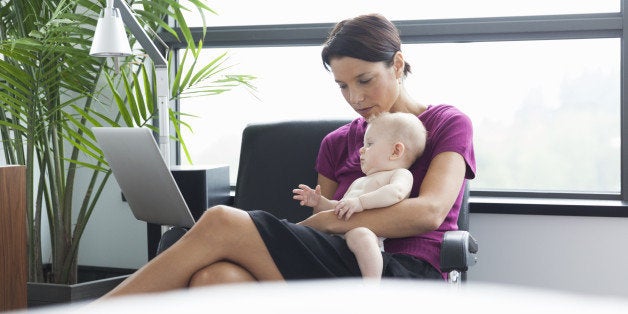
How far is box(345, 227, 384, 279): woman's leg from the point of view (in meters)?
1.71

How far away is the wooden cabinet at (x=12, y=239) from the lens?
88.5 inches

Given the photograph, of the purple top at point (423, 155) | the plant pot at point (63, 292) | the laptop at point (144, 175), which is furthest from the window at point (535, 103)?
the plant pot at point (63, 292)

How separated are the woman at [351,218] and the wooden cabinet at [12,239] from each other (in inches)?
34.2

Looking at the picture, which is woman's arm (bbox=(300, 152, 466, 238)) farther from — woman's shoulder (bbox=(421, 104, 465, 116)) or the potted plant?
the potted plant

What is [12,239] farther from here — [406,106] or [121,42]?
[406,106]

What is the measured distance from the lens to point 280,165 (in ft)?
7.83

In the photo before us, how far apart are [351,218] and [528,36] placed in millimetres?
1208

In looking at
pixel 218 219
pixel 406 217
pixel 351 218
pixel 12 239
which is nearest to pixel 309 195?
pixel 351 218

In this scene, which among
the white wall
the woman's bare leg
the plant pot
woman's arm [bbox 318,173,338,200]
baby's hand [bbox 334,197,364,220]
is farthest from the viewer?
the plant pot

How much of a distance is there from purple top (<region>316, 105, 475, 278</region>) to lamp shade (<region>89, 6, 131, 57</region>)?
0.62 metres

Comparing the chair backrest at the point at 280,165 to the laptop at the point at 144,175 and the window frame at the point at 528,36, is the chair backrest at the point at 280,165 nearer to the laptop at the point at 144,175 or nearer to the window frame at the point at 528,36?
the laptop at the point at 144,175

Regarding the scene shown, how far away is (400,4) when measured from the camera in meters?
2.90

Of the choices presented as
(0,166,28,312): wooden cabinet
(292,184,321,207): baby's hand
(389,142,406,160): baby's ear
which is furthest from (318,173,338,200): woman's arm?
(0,166,28,312): wooden cabinet

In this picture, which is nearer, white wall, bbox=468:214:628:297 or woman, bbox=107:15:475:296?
woman, bbox=107:15:475:296
